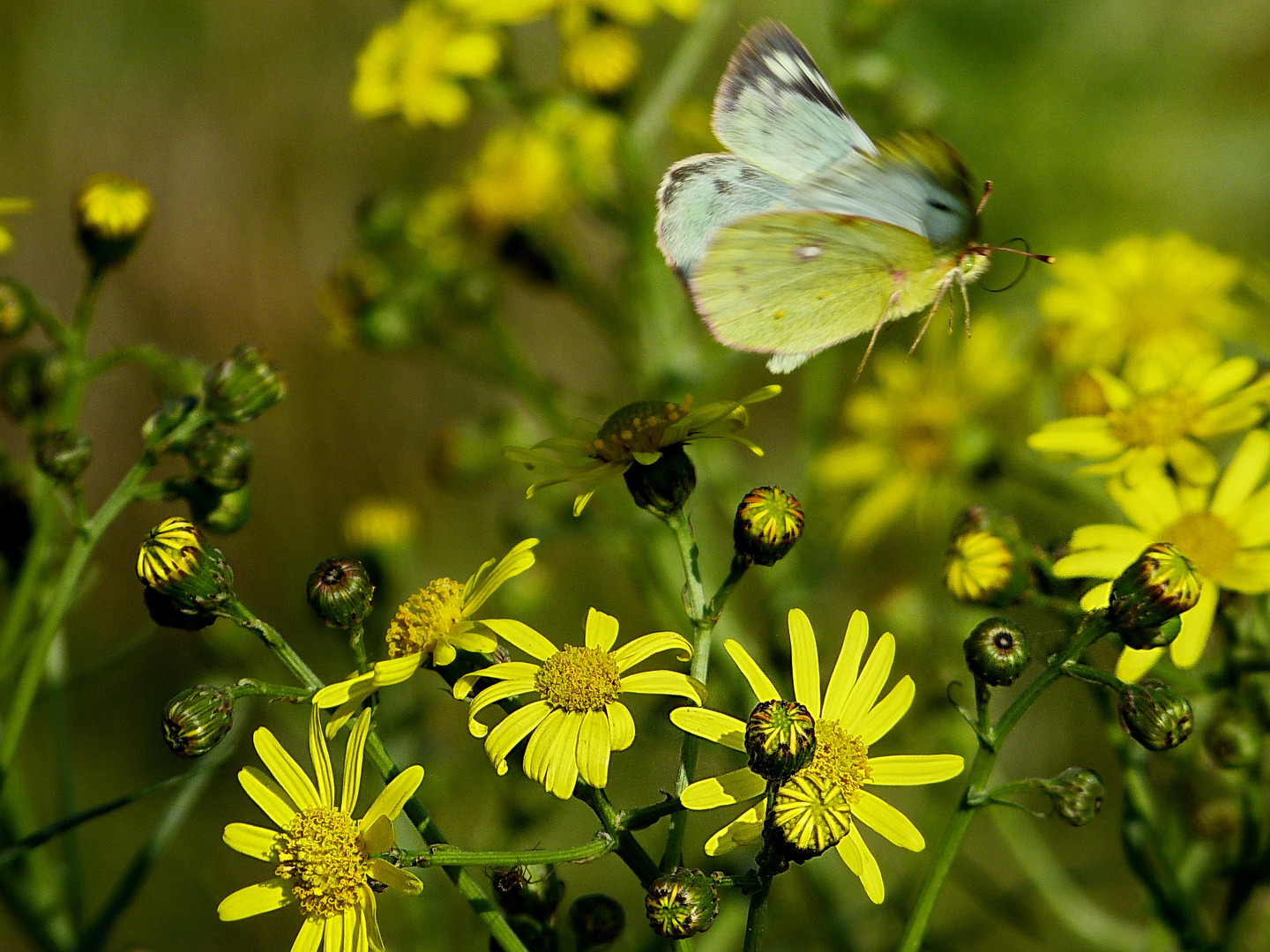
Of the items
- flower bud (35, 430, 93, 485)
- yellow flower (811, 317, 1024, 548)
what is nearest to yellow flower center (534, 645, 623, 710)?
flower bud (35, 430, 93, 485)

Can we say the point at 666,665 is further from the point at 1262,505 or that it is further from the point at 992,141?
the point at 992,141

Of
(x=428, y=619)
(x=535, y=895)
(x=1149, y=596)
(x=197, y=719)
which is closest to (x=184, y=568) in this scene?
(x=197, y=719)

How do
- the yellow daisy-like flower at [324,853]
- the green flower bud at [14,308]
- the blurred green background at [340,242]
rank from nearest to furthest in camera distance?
the yellow daisy-like flower at [324,853]
the green flower bud at [14,308]
the blurred green background at [340,242]

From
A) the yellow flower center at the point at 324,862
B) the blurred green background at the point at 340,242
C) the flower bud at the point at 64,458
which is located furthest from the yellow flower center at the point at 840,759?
the blurred green background at the point at 340,242

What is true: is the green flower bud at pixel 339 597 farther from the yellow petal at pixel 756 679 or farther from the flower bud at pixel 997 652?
the flower bud at pixel 997 652

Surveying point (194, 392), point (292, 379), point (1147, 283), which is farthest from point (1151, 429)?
point (292, 379)

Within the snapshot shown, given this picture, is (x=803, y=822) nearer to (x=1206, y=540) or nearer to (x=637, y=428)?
(x=637, y=428)

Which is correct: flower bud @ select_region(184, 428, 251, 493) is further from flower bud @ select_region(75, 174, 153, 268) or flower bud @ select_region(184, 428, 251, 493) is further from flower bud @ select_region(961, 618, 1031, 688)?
flower bud @ select_region(961, 618, 1031, 688)
